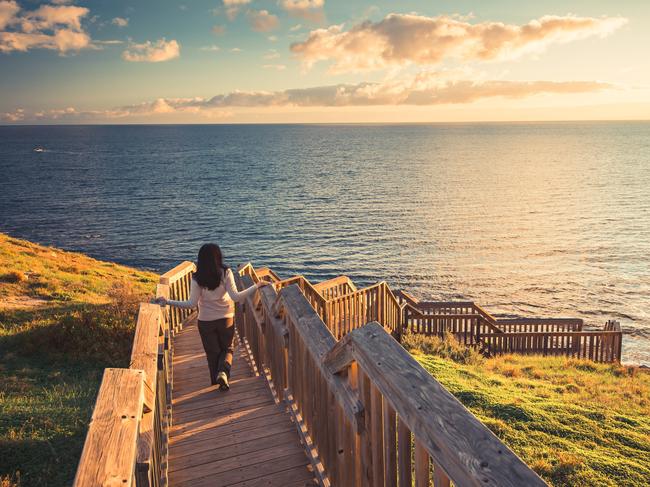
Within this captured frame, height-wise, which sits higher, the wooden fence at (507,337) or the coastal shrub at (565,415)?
the coastal shrub at (565,415)

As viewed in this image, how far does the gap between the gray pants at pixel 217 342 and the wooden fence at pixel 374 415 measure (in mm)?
1054

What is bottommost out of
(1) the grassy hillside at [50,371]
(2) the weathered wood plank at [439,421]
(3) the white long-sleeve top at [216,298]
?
(1) the grassy hillside at [50,371]

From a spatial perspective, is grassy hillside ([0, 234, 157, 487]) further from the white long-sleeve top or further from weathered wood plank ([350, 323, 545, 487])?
weathered wood plank ([350, 323, 545, 487])

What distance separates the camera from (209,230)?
5019 centimetres

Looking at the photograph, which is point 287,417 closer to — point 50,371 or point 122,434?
point 122,434

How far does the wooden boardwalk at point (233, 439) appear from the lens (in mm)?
4168

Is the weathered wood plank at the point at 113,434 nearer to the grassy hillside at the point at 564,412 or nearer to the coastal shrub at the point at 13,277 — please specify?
the grassy hillside at the point at 564,412

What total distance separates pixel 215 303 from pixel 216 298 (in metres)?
0.07

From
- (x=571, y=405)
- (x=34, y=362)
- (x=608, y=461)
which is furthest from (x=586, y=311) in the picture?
(x=34, y=362)

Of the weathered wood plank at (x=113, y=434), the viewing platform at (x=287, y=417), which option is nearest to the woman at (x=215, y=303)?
the viewing platform at (x=287, y=417)

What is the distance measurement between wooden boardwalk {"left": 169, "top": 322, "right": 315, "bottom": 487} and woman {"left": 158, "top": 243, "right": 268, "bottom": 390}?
1.12 ft

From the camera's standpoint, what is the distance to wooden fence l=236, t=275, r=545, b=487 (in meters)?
1.72

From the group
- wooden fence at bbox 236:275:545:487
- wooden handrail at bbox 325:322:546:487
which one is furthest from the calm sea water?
wooden handrail at bbox 325:322:546:487

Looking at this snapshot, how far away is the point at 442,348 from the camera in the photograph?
13477 mm
